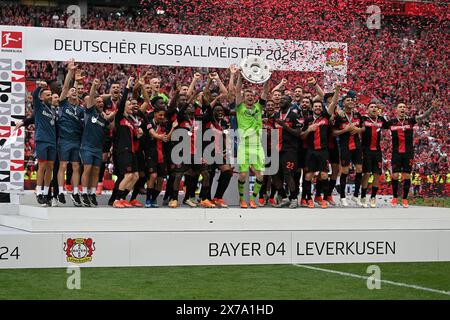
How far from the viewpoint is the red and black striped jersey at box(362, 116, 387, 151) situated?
1278 cm

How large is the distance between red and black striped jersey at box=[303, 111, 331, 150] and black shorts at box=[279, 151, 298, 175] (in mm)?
300

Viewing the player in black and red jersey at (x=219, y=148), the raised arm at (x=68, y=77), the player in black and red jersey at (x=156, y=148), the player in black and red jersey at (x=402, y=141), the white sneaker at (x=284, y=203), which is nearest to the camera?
the raised arm at (x=68, y=77)

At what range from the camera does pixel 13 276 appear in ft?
29.1

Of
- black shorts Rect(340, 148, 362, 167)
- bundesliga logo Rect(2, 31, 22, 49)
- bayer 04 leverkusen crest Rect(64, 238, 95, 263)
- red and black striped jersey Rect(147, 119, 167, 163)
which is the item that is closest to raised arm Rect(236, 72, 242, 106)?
red and black striped jersey Rect(147, 119, 167, 163)

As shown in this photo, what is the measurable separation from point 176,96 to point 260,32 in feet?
30.1

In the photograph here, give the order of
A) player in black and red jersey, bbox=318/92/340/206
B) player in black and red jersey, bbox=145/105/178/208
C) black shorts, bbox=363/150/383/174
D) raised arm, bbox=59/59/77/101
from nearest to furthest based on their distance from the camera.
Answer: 1. raised arm, bbox=59/59/77/101
2. player in black and red jersey, bbox=145/105/178/208
3. player in black and red jersey, bbox=318/92/340/206
4. black shorts, bbox=363/150/383/174

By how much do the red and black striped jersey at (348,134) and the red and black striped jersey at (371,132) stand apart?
0.10 m

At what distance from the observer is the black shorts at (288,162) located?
12.1 metres

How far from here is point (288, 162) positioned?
1213 centimetres

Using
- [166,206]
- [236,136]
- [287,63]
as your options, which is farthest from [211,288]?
[287,63]

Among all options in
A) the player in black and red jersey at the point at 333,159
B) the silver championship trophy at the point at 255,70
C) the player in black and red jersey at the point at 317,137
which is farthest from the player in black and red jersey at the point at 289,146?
the player in black and red jersey at the point at 333,159

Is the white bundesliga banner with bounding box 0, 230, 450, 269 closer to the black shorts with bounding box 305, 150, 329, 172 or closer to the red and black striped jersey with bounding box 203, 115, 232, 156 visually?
the black shorts with bounding box 305, 150, 329, 172

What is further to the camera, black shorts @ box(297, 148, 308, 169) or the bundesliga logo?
the bundesliga logo

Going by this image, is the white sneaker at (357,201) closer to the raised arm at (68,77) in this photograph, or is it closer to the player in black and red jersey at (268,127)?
the player in black and red jersey at (268,127)
